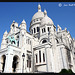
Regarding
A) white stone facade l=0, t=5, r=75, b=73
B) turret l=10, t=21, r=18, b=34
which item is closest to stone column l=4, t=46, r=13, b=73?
white stone facade l=0, t=5, r=75, b=73

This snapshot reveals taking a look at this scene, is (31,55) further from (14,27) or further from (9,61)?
(14,27)

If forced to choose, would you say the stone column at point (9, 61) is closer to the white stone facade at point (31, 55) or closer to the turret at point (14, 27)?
the white stone facade at point (31, 55)

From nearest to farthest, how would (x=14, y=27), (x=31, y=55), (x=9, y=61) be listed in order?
(x=9, y=61) → (x=31, y=55) → (x=14, y=27)

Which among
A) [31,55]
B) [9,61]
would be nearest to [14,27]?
[31,55]

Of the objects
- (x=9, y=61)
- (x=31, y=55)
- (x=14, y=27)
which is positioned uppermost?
(x=14, y=27)

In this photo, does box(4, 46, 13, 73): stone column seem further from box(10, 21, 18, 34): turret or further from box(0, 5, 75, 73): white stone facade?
box(10, 21, 18, 34): turret

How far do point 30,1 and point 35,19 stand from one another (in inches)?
1629

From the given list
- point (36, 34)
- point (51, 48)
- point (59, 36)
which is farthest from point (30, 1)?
point (36, 34)

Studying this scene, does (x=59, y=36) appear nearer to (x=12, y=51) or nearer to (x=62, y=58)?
(x=62, y=58)

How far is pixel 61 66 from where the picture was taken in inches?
1046

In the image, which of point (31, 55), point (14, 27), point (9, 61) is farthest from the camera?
point (14, 27)

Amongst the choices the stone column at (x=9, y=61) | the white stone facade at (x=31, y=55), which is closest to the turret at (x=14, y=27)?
the white stone facade at (x=31, y=55)

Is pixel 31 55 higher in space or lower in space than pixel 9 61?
higher

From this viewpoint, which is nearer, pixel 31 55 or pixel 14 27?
pixel 31 55
